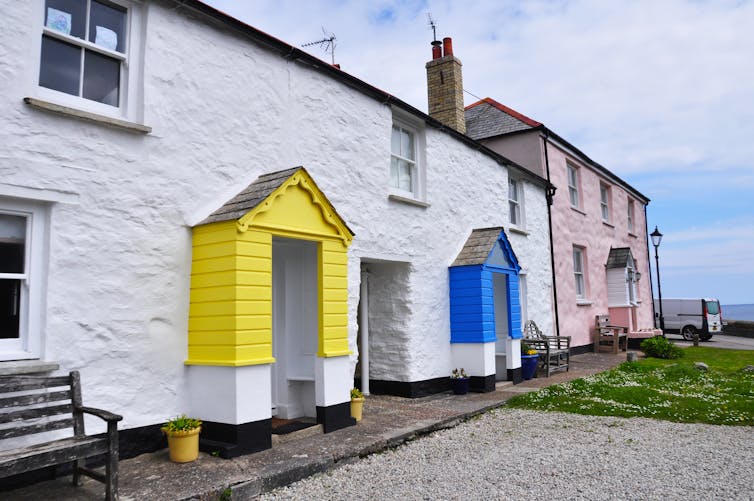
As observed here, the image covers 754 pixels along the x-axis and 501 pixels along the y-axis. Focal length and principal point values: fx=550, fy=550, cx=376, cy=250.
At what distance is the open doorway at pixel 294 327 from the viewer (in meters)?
7.02

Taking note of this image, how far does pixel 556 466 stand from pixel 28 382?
15.7 ft

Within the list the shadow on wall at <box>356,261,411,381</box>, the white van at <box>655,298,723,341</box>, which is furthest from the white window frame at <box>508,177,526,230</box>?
the white van at <box>655,298,723,341</box>

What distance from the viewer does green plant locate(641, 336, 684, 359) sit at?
51.6 ft

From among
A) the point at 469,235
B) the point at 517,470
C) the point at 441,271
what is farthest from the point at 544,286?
the point at 517,470

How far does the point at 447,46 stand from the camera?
1313 centimetres

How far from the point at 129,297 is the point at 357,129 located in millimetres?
4394

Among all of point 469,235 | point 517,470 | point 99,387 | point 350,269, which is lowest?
point 517,470

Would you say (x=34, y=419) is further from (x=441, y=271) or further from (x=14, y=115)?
(x=441, y=271)

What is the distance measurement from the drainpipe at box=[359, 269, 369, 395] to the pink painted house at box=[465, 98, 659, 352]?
218 inches

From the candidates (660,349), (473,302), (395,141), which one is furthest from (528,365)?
(660,349)

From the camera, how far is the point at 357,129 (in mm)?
8391

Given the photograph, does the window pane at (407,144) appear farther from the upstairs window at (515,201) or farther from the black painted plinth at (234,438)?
the black painted plinth at (234,438)

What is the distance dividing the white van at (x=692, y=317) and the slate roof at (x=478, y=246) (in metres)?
18.3

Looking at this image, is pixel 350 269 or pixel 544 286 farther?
pixel 544 286
